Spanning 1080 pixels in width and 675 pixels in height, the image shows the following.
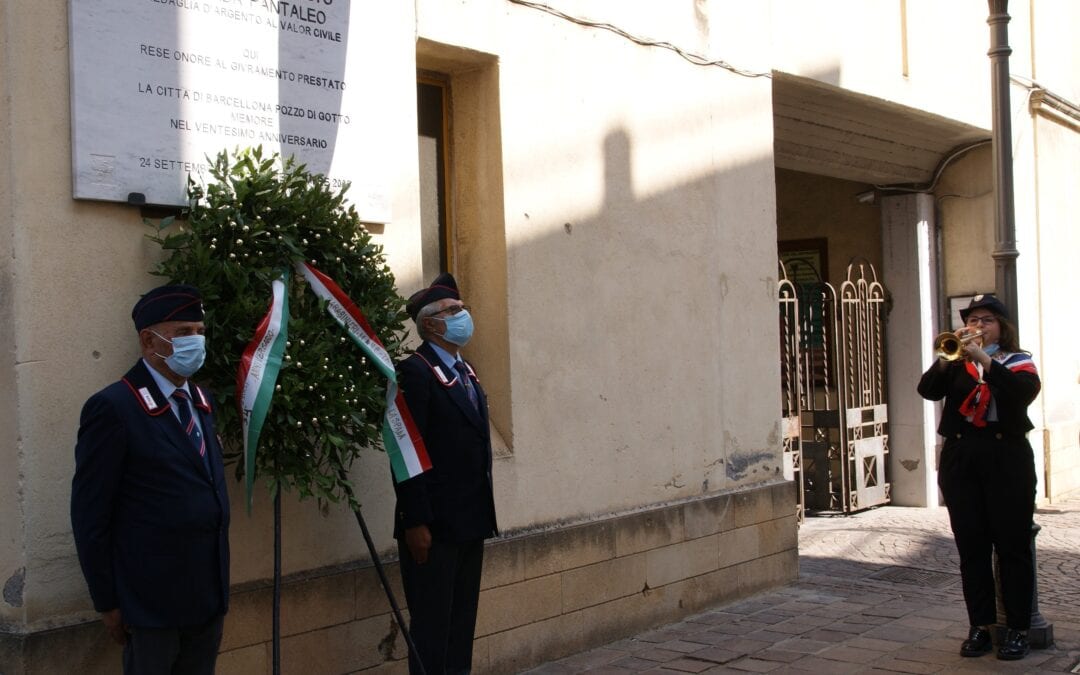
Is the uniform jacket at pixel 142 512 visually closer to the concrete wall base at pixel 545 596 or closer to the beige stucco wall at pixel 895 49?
the concrete wall base at pixel 545 596

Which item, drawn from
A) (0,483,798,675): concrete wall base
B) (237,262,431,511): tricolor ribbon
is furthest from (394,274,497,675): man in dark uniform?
(0,483,798,675): concrete wall base

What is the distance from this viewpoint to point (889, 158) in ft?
38.9

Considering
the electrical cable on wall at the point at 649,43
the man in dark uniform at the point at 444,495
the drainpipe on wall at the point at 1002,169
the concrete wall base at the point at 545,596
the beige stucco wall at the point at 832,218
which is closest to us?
the concrete wall base at the point at 545,596

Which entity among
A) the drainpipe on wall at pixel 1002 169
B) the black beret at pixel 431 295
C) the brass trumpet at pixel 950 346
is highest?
the drainpipe on wall at pixel 1002 169

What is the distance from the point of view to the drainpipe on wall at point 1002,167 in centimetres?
703

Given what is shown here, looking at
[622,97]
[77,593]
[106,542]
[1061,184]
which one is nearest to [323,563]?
[77,593]

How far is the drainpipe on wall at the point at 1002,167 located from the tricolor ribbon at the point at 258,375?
445 centimetres

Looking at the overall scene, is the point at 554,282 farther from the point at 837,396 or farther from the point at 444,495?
the point at 837,396

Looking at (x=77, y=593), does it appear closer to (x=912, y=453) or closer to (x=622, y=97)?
(x=622, y=97)

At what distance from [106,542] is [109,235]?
1339 millimetres

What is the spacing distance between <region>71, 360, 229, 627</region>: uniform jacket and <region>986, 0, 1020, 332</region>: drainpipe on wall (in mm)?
4936

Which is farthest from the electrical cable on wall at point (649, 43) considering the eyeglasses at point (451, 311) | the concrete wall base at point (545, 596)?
the concrete wall base at point (545, 596)

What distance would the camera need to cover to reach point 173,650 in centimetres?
406

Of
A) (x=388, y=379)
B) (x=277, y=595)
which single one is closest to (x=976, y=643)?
(x=388, y=379)
